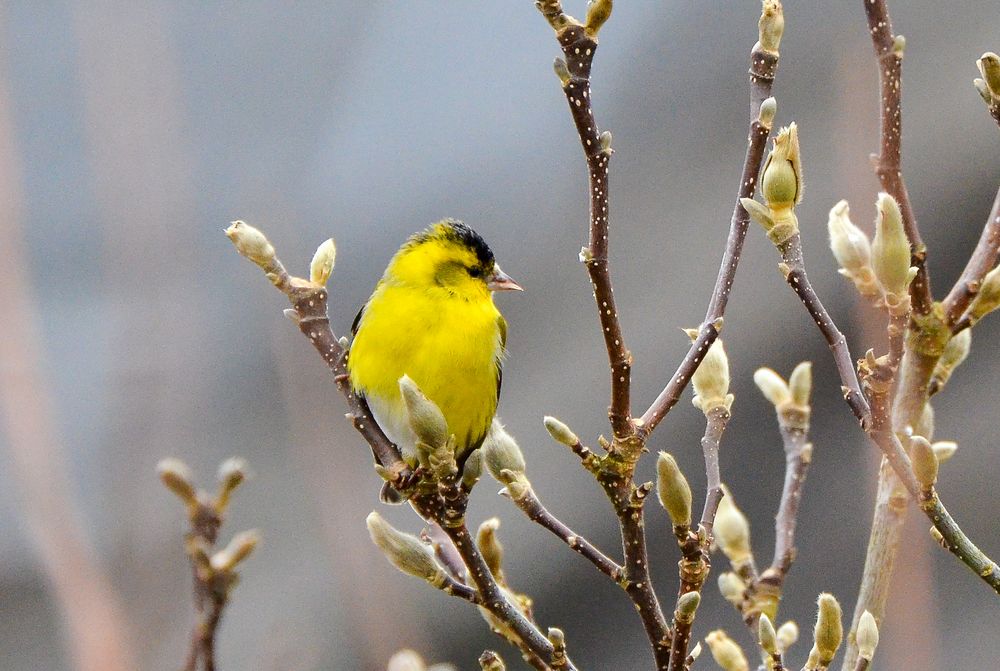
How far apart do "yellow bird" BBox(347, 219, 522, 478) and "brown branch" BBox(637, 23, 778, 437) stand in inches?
31.2

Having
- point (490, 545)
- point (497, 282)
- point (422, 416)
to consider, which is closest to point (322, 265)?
point (422, 416)

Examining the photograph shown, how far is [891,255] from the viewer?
1.02 metres

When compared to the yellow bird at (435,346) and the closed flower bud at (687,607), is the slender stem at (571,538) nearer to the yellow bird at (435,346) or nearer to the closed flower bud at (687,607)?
the closed flower bud at (687,607)

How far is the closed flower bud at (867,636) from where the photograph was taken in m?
1.05

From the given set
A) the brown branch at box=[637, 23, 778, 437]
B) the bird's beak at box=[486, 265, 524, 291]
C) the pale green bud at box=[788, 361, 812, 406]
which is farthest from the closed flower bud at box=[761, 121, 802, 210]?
the bird's beak at box=[486, 265, 524, 291]

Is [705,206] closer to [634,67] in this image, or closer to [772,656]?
[634,67]

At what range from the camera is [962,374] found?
3.99 metres

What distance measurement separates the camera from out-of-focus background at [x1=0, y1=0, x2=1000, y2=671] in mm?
3959

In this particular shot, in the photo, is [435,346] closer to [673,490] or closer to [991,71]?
[673,490]

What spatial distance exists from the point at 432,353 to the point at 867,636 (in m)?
1.02

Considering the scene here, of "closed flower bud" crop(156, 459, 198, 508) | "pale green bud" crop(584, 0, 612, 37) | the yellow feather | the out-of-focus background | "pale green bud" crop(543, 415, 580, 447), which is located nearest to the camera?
"pale green bud" crop(584, 0, 612, 37)

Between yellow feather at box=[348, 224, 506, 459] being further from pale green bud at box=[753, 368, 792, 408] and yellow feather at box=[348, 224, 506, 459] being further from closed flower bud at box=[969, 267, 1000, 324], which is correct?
closed flower bud at box=[969, 267, 1000, 324]

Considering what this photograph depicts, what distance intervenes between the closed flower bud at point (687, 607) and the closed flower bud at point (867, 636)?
0.60 ft

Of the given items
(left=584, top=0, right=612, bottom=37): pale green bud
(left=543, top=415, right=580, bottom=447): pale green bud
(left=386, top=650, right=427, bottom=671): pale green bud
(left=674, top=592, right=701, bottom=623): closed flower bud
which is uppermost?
(left=584, top=0, right=612, bottom=37): pale green bud
